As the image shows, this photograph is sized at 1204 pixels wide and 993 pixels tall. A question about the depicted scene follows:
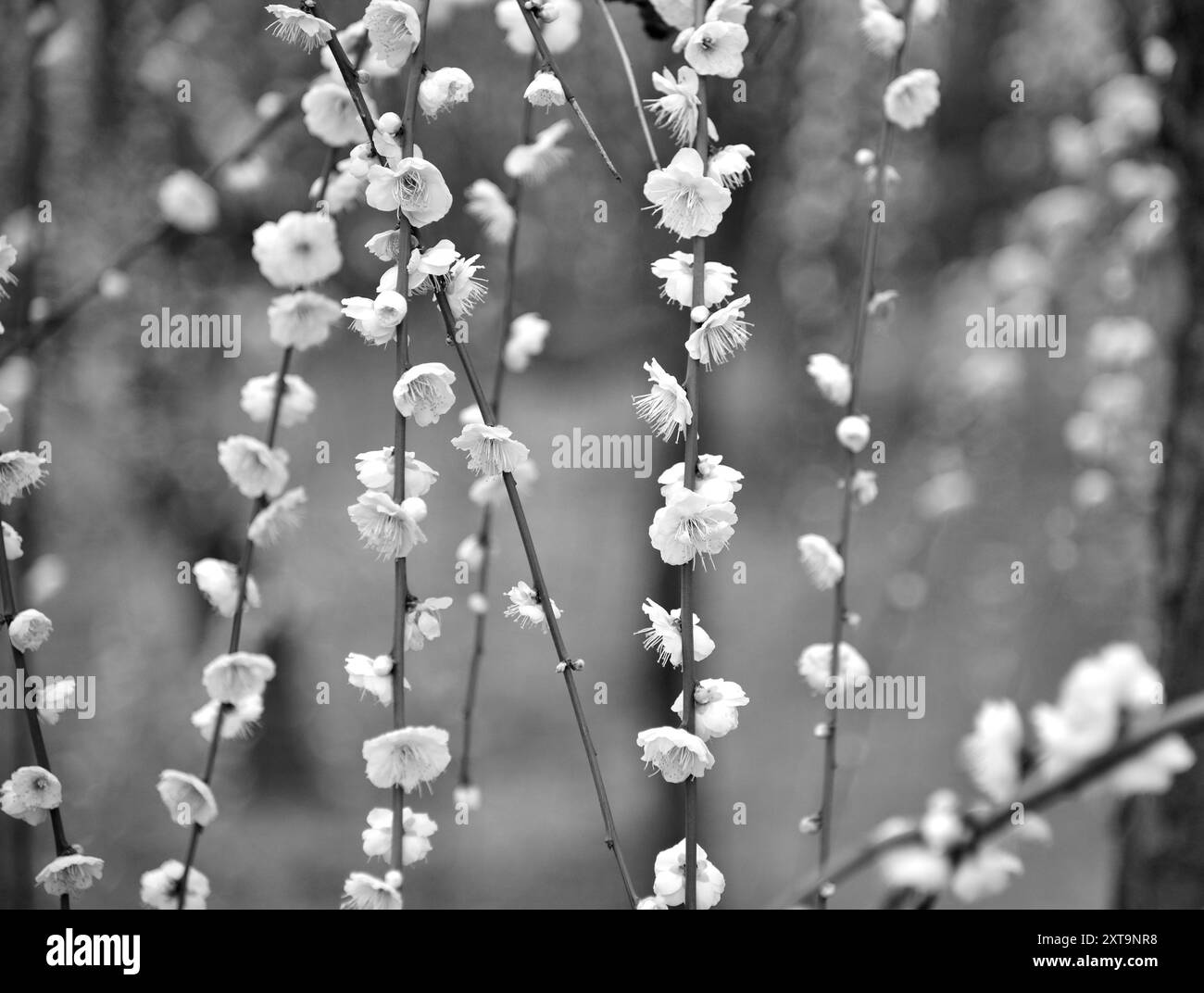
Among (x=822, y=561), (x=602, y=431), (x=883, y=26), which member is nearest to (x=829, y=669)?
(x=822, y=561)

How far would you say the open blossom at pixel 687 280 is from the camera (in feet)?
1.99

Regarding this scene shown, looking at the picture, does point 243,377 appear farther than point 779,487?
No

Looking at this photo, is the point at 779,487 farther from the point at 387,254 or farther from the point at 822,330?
the point at 387,254

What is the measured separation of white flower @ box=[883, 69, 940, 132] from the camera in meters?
0.80

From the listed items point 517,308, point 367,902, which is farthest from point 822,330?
point 367,902

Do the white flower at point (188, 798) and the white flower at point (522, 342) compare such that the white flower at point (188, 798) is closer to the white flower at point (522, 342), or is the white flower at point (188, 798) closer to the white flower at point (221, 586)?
the white flower at point (221, 586)

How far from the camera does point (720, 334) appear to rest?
1.95 ft

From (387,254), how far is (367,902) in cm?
40

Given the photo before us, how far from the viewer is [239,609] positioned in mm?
743

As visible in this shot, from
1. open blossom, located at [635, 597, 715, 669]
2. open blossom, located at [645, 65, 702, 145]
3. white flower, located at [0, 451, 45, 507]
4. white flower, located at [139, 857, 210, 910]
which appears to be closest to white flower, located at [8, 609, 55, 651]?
white flower, located at [0, 451, 45, 507]

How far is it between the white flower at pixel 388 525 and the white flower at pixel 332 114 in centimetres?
31

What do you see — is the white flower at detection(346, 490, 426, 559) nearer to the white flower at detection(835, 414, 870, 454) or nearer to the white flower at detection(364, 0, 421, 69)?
the white flower at detection(364, 0, 421, 69)

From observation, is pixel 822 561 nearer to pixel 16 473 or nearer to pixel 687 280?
pixel 687 280

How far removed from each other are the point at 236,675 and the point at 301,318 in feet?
0.87
